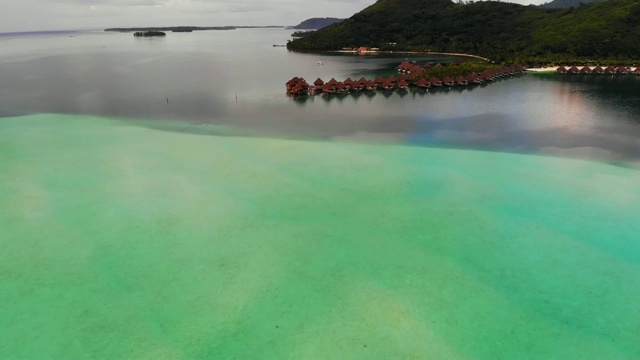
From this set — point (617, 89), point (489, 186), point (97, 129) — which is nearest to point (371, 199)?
point (489, 186)

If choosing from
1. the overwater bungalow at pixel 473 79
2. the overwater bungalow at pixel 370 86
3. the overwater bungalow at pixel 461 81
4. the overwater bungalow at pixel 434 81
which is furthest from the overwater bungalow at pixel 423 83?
the overwater bungalow at pixel 473 79

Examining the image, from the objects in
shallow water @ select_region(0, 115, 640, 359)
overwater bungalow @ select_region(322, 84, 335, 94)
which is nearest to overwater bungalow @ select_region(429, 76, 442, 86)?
overwater bungalow @ select_region(322, 84, 335, 94)

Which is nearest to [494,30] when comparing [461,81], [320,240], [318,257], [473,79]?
[473,79]

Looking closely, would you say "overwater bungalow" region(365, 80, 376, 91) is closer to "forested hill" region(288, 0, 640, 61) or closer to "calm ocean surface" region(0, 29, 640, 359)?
"calm ocean surface" region(0, 29, 640, 359)

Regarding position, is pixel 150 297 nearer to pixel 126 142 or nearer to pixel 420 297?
pixel 420 297

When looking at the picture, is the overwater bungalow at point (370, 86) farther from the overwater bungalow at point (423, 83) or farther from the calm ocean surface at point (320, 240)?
the calm ocean surface at point (320, 240)

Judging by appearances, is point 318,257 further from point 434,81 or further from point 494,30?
point 494,30
